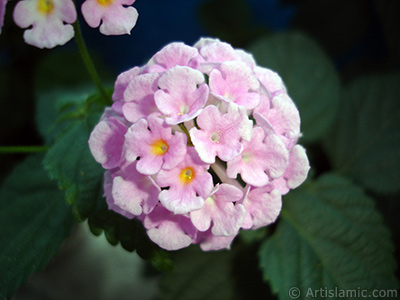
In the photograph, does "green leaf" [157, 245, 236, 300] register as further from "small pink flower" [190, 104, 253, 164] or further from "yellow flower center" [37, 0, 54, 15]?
"yellow flower center" [37, 0, 54, 15]

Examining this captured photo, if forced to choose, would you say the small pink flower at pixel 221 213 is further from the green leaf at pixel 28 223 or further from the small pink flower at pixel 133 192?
the green leaf at pixel 28 223

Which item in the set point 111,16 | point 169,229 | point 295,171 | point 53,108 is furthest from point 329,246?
point 53,108

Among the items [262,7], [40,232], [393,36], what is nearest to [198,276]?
[40,232]

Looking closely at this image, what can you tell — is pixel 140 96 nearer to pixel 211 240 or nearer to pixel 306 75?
pixel 211 240

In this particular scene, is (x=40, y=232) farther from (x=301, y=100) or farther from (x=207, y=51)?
(x=301, y=100)

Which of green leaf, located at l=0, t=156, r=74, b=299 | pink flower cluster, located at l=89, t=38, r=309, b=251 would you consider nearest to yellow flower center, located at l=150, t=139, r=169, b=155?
pink flower cluster, located at l=89, t=38, r=309, b=251

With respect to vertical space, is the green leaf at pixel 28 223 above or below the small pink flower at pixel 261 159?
below

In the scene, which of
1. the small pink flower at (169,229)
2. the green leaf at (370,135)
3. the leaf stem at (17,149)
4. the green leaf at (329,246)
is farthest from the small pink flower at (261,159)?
the green leaf at (370,135)
